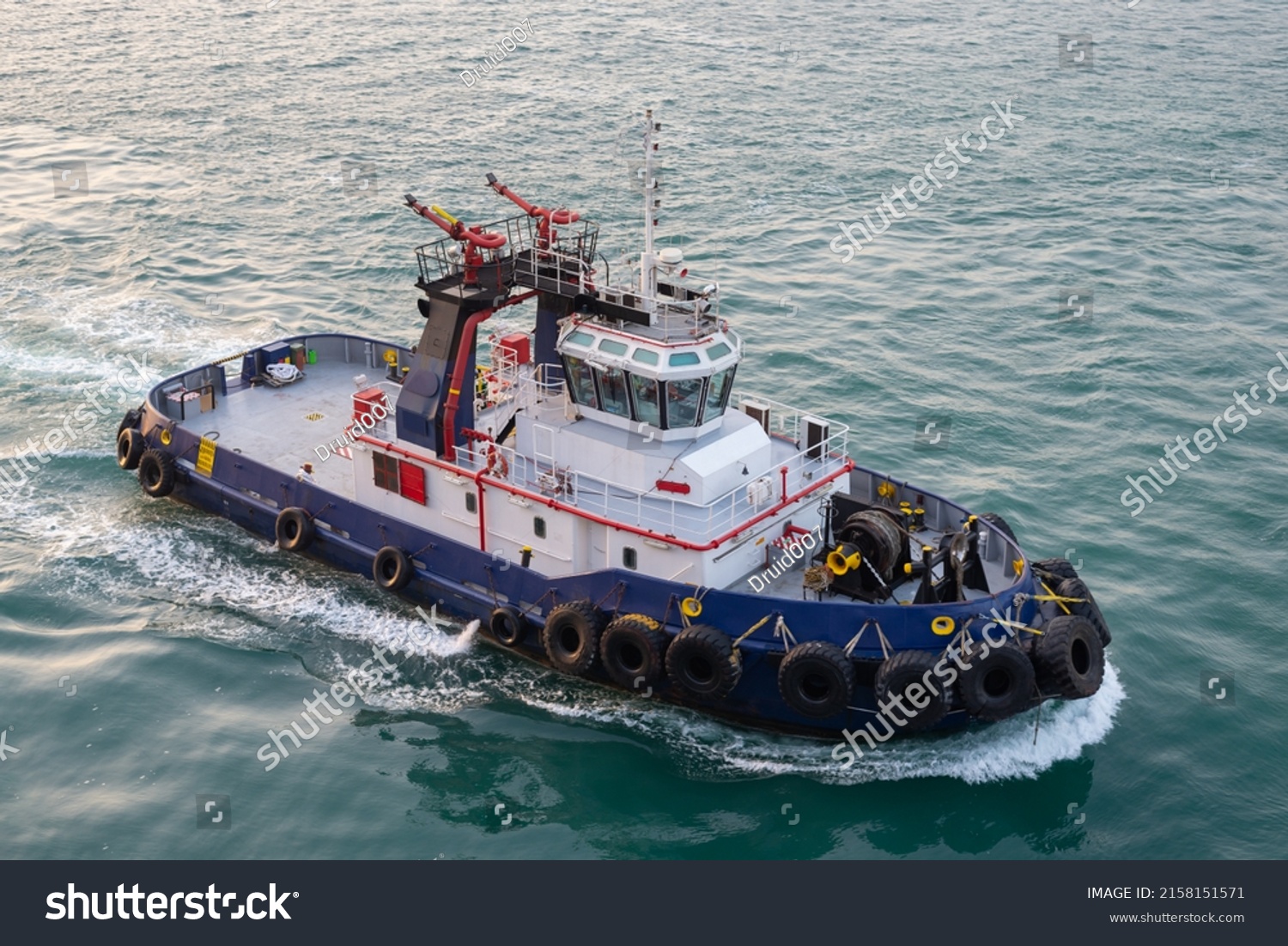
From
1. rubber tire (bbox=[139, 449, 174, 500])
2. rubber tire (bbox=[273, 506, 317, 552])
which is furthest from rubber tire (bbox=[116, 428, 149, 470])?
rubber tire (bbox=[273, 506, 317, 552])

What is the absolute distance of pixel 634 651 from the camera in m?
18.9

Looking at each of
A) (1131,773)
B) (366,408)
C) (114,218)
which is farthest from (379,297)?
(1131,773)

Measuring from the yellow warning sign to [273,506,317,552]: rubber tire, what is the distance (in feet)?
6.43

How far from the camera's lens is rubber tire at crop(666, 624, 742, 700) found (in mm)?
18125

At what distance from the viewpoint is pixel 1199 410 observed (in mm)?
28500

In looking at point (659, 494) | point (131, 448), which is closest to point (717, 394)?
point (659, 494)

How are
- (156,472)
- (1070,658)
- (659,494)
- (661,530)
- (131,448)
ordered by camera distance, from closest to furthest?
(1070,658), (661,530), (659,494), (156,472), (131,448)

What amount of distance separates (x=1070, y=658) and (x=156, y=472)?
1550 centimetres

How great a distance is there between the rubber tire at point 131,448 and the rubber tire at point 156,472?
29cm

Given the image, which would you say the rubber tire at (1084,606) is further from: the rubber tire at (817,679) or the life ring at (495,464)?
the life ring at (495,464)

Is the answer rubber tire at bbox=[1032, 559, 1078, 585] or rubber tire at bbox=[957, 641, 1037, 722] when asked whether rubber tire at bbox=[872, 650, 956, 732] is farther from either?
rubber tire at bbox=[1032, 559, 1078, 585]

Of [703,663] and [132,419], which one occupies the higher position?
[132,419]

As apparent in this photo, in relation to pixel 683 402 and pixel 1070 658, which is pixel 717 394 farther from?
pixel 1070 658

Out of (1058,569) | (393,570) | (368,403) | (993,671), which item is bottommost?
(393,570)
